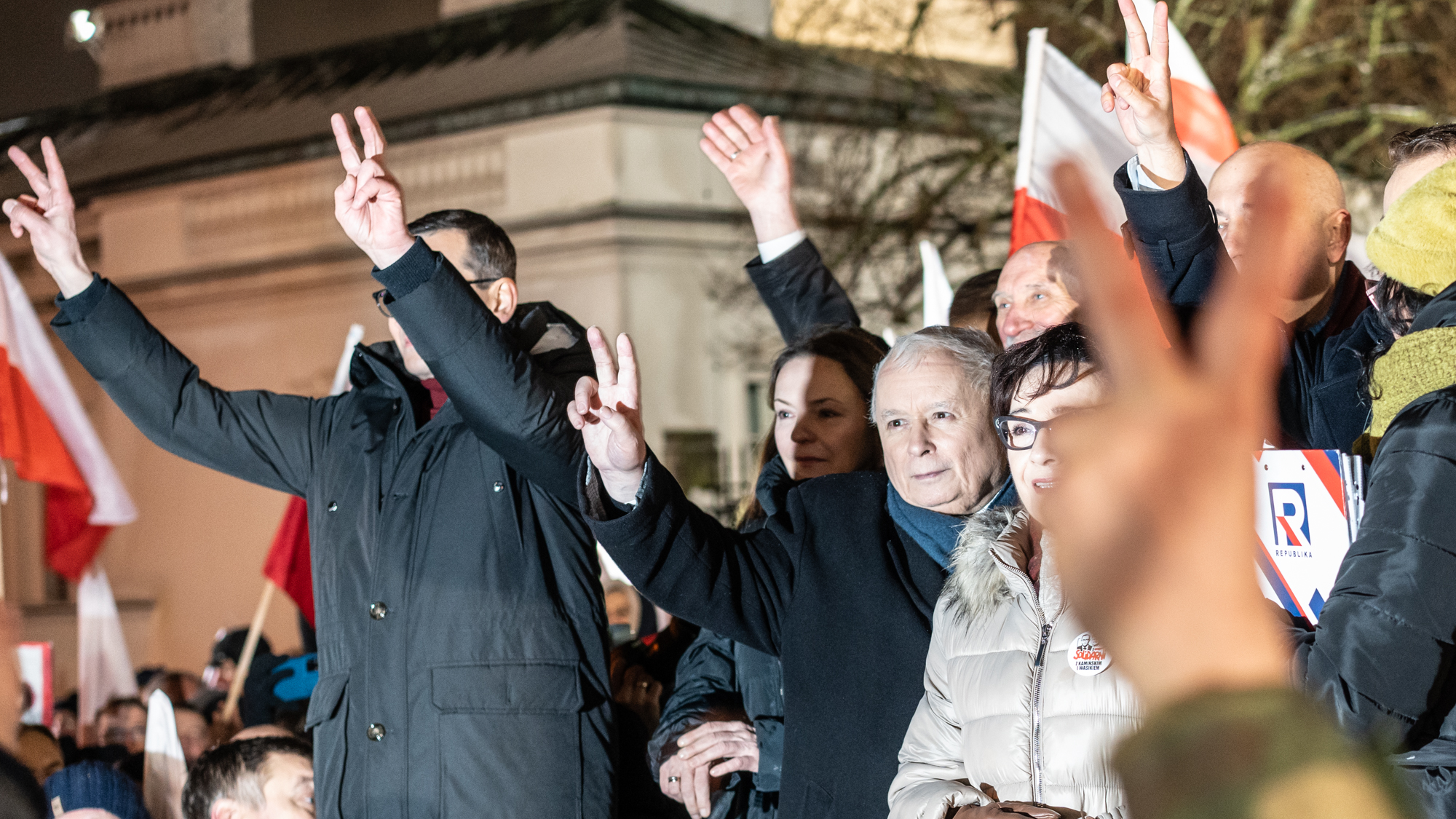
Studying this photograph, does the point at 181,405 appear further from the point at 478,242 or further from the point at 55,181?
the point at 478,242

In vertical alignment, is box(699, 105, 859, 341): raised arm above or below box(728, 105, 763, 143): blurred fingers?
below

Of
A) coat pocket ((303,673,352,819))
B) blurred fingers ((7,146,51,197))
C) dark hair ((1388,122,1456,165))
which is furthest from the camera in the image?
blurred fingers ((7,146,51,197))

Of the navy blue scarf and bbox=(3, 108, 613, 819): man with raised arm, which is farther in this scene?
bbox=(3, 108, 613, 819): man with raised arm

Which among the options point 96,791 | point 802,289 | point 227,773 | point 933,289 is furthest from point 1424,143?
point 96,791

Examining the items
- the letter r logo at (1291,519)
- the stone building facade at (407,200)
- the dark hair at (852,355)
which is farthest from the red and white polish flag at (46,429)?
the stone building facade at (407,200)

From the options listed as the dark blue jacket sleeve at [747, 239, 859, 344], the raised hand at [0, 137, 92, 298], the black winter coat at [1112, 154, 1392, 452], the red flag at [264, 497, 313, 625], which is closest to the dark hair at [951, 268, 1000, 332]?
the dark blue jacket sleeve at [747, 239, 859, 344]

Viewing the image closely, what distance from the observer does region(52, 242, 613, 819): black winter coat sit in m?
2.96

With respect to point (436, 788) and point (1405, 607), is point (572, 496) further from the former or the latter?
point (1405, 607)

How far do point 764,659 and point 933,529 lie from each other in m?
0.65

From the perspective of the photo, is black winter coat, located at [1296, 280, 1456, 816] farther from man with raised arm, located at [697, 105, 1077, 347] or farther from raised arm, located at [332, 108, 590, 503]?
man with raised arm, located at [697, 105, 1077, 347]

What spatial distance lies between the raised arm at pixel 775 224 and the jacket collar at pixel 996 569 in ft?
4.88

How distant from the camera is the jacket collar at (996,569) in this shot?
2.21m

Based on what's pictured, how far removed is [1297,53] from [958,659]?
11.7m

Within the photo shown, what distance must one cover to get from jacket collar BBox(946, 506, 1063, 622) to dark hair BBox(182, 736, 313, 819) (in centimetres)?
218
